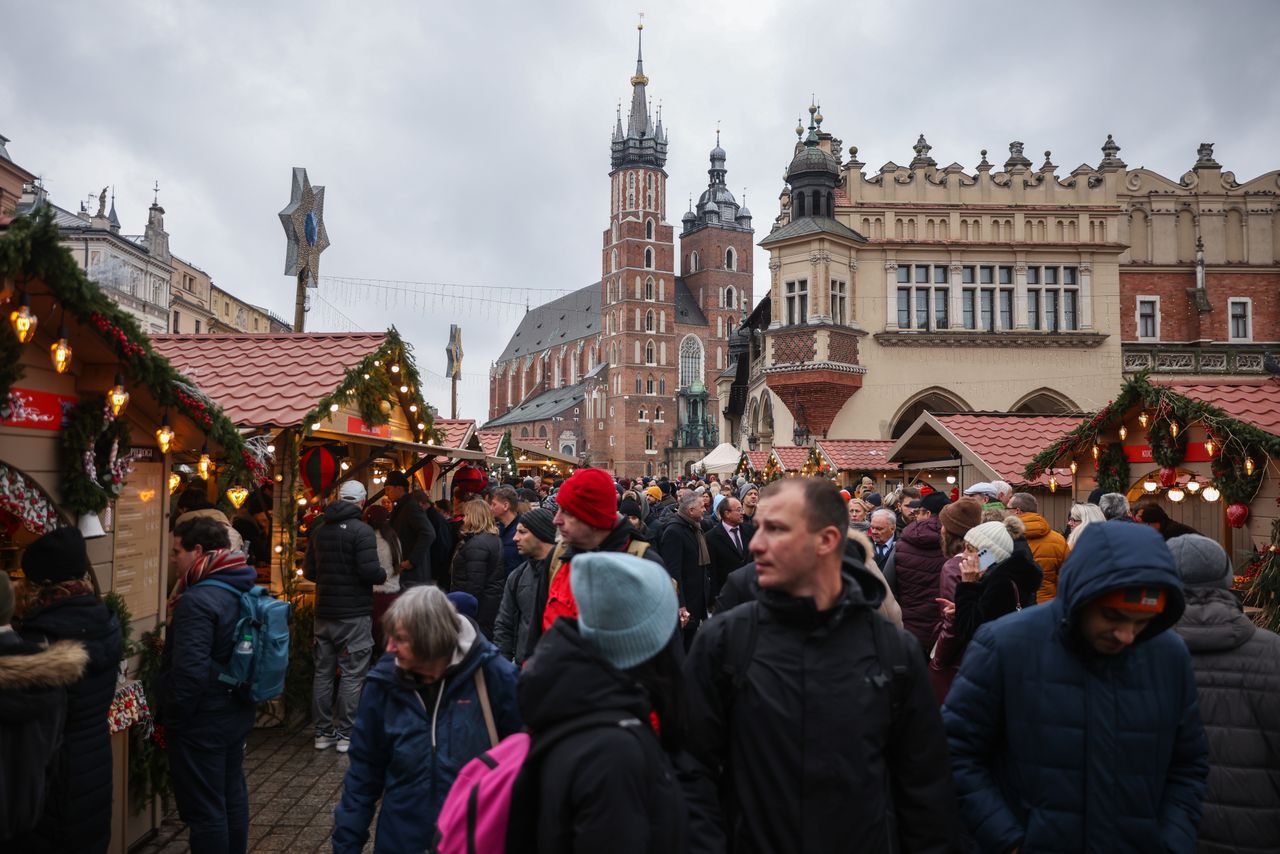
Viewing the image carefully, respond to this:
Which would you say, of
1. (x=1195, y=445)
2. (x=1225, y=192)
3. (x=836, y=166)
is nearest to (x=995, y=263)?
(x=836, y=166)

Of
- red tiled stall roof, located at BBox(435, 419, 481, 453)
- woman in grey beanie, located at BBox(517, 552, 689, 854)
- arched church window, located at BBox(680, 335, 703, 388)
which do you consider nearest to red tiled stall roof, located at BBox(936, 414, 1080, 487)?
red tiled stall roof, located at BBox(435, 419, 481, 453)

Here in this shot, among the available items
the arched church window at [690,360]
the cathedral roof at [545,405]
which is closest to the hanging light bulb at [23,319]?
the arched church window at [690,360]

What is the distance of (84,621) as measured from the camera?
318 centimetres

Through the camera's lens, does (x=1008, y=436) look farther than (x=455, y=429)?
No

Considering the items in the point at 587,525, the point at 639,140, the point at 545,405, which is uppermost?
the point at 639,140

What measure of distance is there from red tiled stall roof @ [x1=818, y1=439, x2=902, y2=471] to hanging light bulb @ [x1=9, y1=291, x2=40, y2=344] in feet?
47.1

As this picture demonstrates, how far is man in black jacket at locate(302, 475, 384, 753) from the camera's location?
20.1 feet

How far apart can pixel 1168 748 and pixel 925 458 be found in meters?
13.2

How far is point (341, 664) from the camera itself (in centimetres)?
639

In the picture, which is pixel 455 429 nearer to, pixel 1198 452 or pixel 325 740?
pixel 325 740

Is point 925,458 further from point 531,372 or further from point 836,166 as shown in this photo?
point 531,372

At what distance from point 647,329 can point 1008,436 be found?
77057 millimetres

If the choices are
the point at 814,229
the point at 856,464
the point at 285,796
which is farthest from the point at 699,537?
the point at 814,229

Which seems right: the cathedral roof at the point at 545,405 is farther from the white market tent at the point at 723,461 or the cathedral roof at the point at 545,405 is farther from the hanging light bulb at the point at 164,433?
the hanging light bulb at the point at 164,433
